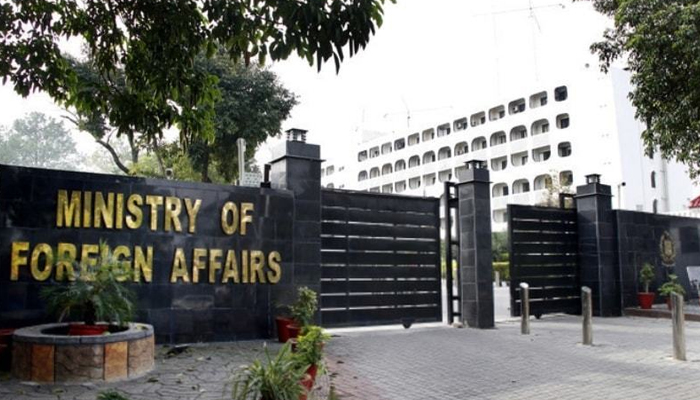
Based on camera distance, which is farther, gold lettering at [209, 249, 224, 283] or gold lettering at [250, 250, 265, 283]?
gold lettering at [250, 250, 265, 283]

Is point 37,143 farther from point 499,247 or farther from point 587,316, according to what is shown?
point 587,316

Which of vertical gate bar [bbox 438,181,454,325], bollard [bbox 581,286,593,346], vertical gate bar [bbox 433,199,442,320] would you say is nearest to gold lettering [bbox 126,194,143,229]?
vertical gate bar [bbox 433,199,442,320]

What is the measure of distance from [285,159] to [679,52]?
19.1 ft

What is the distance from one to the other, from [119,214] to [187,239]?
1027 millimetres

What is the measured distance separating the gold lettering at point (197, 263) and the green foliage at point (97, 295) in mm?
1534

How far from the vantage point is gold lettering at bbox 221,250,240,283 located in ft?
28.8

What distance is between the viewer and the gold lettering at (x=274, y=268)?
9141 millimetres

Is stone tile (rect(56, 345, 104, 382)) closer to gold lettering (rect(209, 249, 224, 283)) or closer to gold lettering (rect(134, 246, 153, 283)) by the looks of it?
gold lettering (rect(134, 246, 153, 283))

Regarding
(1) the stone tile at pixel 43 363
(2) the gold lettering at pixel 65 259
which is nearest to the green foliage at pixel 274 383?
(1) the stone tile at pixel 43 363

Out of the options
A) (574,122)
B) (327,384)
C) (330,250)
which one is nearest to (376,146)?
(574,122)

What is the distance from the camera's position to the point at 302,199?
31.6 ft

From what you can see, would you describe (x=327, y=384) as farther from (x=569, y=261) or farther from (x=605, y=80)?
(x=605, y=80)

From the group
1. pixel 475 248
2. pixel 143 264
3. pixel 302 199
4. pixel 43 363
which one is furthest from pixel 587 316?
pixel 43 363

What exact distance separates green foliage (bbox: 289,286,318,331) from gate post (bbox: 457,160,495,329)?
11.9ft
